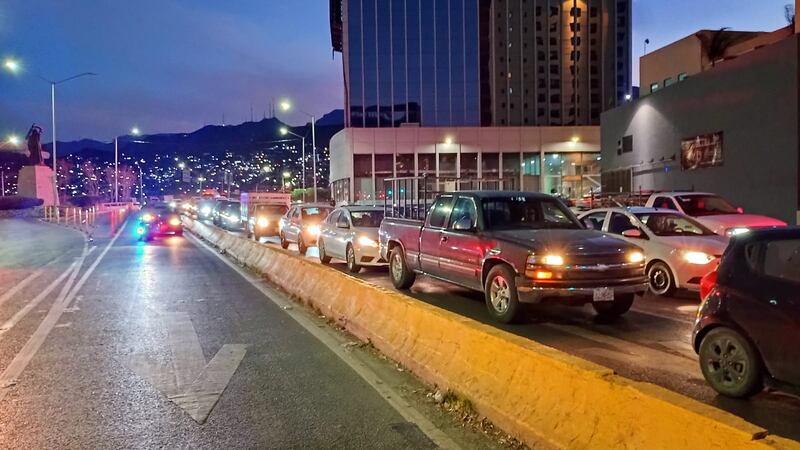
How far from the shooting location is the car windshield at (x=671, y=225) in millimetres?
12367

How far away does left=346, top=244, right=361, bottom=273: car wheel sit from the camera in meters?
15.7

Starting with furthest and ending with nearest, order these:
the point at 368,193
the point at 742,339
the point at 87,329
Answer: the point at 368,193
the point at 87,329
the point at 742,339

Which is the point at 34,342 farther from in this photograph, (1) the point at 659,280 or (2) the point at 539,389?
(1) the point at 659,280

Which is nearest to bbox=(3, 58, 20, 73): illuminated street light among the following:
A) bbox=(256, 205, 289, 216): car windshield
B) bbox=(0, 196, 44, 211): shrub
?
bbox=(256, 205, 289, 216): car windshield

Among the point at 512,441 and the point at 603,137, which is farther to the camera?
the point at 603,137

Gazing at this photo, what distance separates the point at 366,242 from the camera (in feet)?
50.3

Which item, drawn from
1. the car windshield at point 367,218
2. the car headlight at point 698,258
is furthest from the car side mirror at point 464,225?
the car windshield at point 367,218

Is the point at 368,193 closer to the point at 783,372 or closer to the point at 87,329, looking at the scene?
the point at 87,329

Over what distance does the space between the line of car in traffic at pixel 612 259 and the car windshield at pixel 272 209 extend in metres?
12.6

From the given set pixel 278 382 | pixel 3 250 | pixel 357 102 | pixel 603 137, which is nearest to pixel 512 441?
pixel 278 382

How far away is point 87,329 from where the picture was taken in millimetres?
9469

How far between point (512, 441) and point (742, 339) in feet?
7.48

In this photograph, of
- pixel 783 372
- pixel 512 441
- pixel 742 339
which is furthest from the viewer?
pixel 742 339

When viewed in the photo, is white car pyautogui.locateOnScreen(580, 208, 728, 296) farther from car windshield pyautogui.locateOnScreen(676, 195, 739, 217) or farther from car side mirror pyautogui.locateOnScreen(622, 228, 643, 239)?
car windshield pyautogui.locateOnScreen(676, 195, 739, 217)
